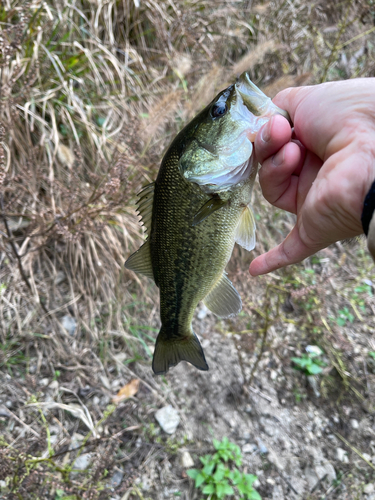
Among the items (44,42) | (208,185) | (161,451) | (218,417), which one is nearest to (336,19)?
(44,42)

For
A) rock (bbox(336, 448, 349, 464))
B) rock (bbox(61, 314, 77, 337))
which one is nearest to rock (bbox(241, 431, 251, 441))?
rock (bbox(336, 448, 349, 464))

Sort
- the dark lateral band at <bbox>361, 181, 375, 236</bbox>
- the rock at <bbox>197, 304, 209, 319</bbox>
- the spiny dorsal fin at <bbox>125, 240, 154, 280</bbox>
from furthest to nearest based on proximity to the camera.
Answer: the rock at <bbox>197, 304, 209, 319</bbox>, the spiny dorsal fin at <bbox>125, 240, 154, 280</bbox>, the dark lateral band at <bbox>361, 181, 375, 236</bbox>

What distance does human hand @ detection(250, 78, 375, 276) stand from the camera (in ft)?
3.99

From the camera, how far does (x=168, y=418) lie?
112 inches

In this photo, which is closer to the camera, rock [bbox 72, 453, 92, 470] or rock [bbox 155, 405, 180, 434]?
A: rock [bbox 72, 453, 92, 470]

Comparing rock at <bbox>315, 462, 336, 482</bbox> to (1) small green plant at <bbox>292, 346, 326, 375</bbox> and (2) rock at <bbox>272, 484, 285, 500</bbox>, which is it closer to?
(2) rock at <bbox>272, 484, 285, 500</bbox>

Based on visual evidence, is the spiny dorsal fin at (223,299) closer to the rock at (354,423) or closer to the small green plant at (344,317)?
the rock at (354,423)

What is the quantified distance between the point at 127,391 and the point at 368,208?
8.27 feet

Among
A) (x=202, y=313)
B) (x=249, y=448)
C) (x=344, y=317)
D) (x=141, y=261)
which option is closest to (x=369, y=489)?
(x=249, y=448)

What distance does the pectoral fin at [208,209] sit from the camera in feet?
4.88

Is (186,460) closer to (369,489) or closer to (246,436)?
(246,436)

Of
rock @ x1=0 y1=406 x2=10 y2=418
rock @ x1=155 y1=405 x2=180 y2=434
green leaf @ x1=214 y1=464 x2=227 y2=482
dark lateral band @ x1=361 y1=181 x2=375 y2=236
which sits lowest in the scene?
green leaf @ x1=214 y1=464 x2=227 y2=482

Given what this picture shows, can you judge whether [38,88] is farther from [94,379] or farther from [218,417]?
[218,417]

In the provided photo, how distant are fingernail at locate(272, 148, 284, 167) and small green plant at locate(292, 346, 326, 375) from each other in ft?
8.34
